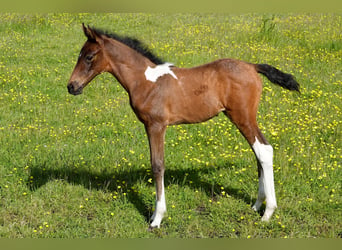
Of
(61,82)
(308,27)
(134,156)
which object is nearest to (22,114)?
(61,82)

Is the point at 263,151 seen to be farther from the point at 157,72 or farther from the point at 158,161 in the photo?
the point at 157,72

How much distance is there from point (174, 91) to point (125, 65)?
71 cm

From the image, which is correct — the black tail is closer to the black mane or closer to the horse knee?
the horse knee

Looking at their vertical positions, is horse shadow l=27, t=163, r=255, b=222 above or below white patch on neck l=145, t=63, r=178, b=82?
below

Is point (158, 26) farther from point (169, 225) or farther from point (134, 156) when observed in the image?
point (169, 225)

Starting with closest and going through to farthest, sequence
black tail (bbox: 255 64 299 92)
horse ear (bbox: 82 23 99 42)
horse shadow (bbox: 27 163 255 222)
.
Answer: horse ear (bbox: 82 23 99 42), black tail (bbox: 255 64 299 92), horse shadow (bbox: 27 163 255 222)

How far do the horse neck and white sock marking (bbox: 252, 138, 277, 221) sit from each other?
1663 mm

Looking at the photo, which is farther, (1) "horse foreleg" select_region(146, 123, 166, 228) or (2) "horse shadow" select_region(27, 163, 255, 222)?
(2) "horse shadow" select_region(27, 163, 255, 222)

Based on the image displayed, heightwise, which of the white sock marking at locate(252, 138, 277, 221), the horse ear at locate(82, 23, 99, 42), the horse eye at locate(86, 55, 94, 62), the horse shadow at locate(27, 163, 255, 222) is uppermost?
the horse ear at locate(82, 23, 99, 42)

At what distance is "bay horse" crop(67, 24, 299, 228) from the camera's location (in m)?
5.06

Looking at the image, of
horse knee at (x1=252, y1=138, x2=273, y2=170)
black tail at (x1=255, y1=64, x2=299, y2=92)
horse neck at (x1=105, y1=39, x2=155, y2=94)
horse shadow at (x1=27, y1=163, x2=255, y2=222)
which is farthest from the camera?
horse shadow at (x1=27, y1=163, x2=255, y2=222)

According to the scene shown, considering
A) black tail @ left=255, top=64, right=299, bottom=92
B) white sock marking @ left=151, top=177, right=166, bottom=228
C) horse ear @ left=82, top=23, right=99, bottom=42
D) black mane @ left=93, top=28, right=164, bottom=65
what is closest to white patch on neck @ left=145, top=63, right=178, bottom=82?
black mane @ left=93, top=28, right=164, bottom=65

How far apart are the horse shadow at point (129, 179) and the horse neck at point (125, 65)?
5.47 ft

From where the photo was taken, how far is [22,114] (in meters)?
8.55
